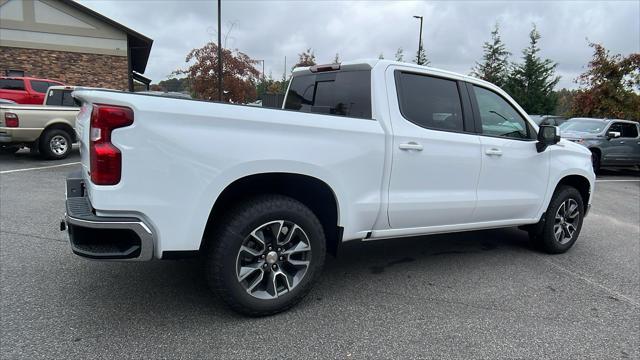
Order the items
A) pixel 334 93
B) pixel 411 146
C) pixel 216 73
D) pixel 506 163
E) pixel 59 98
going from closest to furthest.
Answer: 1. pixel 411 146
2. pixel 334 93
3. pixel 506 163
4. pixel 59 98
5. pixel 216 73

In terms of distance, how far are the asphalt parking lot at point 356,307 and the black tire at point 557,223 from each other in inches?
5.2

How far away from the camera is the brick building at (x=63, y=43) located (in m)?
19.5

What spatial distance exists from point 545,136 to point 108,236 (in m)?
4.01

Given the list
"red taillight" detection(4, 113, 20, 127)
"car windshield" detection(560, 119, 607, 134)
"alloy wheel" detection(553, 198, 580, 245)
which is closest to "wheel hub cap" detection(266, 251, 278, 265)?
"alloy wheel" detection(553, 198, 580, 245)

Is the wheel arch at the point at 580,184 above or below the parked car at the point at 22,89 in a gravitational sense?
below

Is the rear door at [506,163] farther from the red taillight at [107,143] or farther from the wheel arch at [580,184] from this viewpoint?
the red taillight at [107,143]

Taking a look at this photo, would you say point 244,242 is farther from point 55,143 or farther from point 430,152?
point 55,143

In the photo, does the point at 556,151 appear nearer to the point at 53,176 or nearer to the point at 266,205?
the point at 266,205

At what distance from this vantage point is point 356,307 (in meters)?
3.43

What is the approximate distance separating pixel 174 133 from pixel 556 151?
13.0 feet

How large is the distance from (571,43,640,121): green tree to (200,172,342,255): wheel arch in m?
20.3

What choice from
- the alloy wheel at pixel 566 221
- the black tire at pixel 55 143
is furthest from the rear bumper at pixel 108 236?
the black tire at pixel 55 143

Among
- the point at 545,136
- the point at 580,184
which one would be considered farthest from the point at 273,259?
the point at 580,184

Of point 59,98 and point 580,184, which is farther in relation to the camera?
point 59,98
